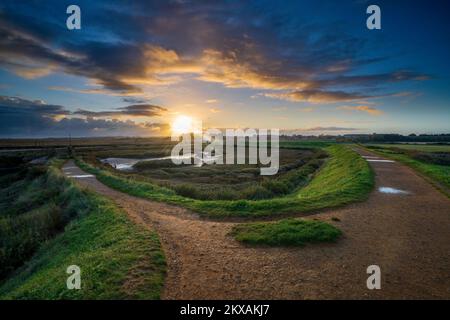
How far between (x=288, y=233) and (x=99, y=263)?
559cm

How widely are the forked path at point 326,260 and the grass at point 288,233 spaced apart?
32 cm

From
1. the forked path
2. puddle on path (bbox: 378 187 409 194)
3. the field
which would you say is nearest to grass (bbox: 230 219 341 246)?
the field

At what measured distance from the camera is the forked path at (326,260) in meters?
5.09

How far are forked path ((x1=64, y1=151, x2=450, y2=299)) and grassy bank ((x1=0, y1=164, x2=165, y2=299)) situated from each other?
520 mm

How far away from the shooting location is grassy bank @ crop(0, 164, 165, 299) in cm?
538

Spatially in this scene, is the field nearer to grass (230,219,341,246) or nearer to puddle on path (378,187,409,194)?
grass (230,219,341,246)

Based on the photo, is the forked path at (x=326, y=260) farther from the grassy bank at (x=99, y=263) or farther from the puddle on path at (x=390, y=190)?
the puddle on path at (x=390, y=190)

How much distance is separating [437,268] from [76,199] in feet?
56.1

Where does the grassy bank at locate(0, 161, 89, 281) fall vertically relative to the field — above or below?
below

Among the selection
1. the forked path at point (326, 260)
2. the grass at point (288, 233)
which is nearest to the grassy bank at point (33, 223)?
the forked path at point (326, 260)

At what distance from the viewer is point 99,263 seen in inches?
261
